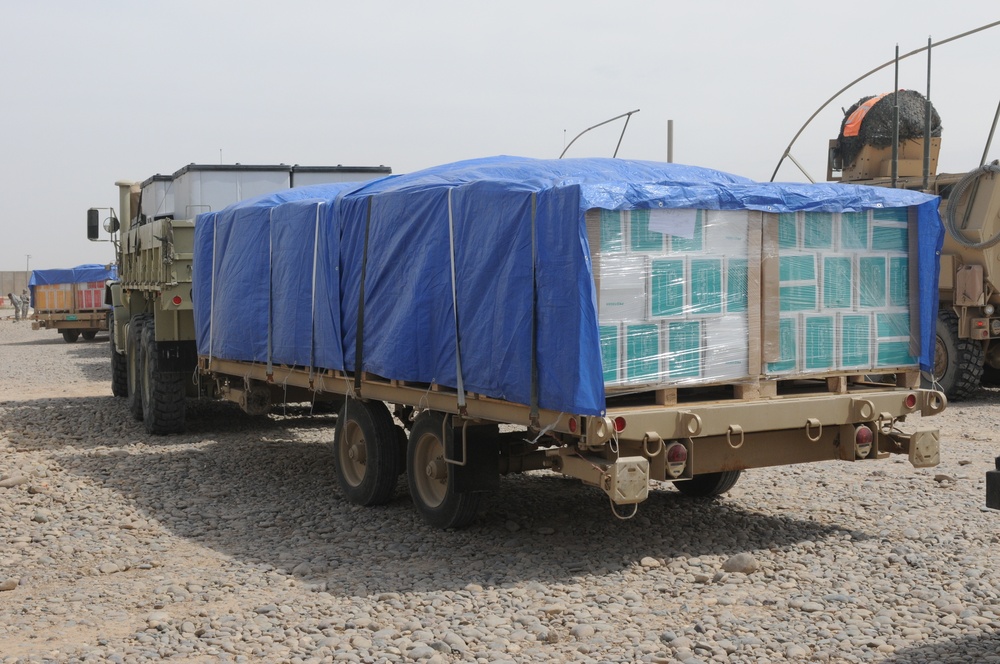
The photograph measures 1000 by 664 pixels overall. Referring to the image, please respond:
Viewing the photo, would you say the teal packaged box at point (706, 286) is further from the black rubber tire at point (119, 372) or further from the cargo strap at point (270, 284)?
the black rubber tire at point (119, 372)

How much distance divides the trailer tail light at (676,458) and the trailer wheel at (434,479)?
4.81 feet

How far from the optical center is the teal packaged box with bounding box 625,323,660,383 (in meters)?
6.71

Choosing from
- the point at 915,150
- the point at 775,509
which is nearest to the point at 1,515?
the point at 775,509

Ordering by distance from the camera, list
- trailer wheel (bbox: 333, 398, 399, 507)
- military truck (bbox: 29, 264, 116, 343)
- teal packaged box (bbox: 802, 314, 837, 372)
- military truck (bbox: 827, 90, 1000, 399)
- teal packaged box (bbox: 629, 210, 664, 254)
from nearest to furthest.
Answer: teal packaged box (bbox: 629, 210, 664, 254) → teal packaged box (bbox: 802, 314, 837, 372) → trailer wheel (bbox: 333, 398, 399, 507) → military truck (bbox: 827, 90, 1000, 399) → military truck (bbox: 29, 264, 116, 343)

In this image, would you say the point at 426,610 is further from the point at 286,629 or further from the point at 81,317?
the point at 81,317

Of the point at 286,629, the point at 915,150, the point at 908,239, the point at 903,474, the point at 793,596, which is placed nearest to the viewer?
the point at 286,629

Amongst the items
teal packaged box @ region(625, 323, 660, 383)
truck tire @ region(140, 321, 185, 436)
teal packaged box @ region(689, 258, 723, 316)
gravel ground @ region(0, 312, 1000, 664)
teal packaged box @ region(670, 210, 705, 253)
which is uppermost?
teal packaged box @ region(670, 210, 705, 253)

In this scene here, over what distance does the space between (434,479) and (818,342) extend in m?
2.61

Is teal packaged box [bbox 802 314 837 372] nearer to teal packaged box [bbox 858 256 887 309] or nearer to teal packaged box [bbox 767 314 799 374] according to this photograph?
teal packaged box [bbox 767 314 799 374]

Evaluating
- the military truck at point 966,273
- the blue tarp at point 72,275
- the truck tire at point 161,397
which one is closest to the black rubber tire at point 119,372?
the truck tire at point 161,397

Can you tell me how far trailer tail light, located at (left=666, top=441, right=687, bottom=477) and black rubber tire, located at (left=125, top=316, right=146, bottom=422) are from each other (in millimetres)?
8462

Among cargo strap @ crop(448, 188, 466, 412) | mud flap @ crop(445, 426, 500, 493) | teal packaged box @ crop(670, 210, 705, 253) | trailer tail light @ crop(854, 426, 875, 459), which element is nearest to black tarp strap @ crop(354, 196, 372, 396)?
cargo strap @ crop(448, 188, 466, 412)

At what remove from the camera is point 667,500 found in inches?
345

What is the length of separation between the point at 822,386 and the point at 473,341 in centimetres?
241
